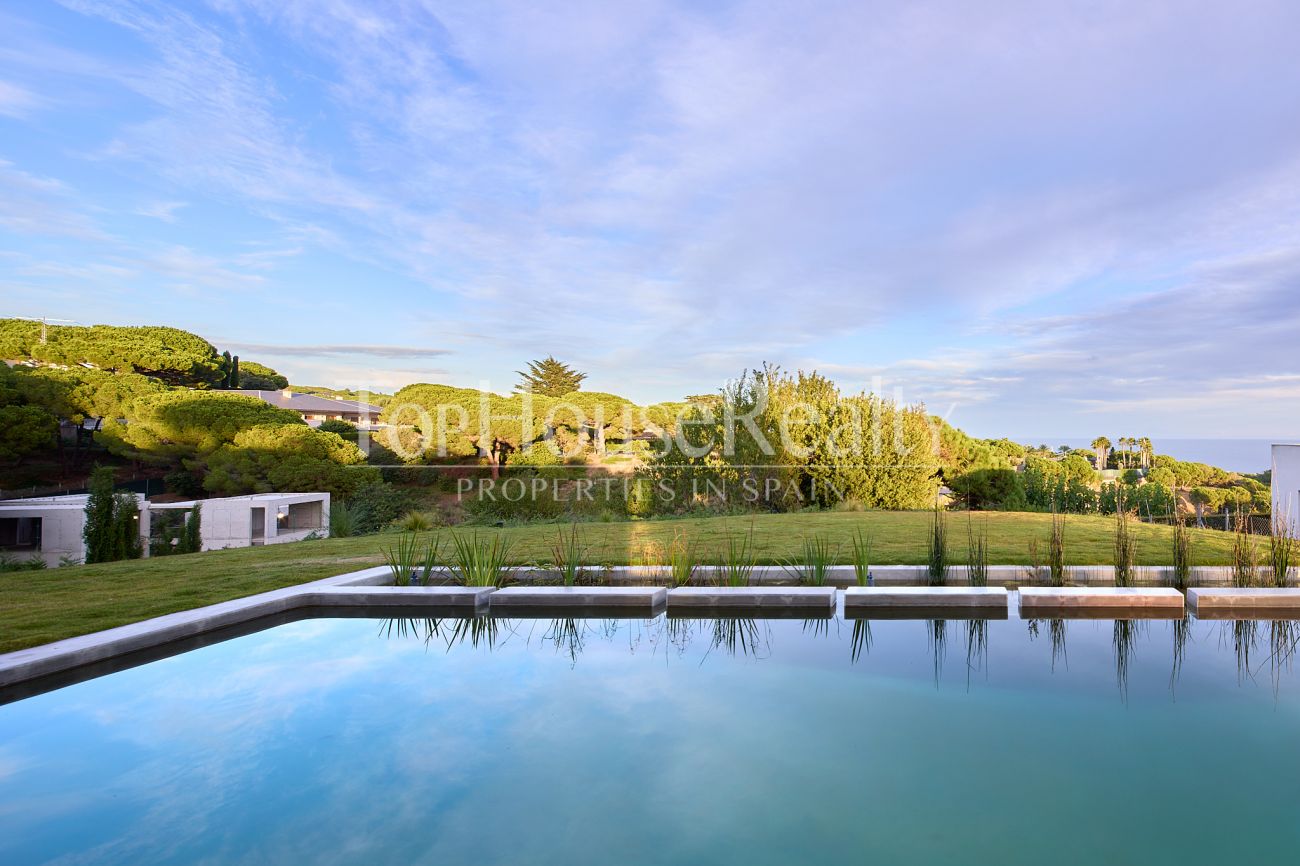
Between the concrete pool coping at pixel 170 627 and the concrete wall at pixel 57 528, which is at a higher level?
the concrete pool coping at pixel 170 627

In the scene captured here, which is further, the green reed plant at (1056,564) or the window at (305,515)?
the window at (305,515)

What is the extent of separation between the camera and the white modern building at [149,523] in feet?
49.9

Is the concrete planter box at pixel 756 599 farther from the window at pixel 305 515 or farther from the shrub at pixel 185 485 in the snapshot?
the shrub at pixel 185 485

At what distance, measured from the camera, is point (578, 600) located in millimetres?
5078

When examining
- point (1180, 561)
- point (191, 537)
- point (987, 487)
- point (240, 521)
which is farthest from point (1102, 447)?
point (191, 537)

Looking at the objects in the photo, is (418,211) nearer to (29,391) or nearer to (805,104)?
(805,104)

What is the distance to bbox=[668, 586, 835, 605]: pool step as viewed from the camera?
4926 mm

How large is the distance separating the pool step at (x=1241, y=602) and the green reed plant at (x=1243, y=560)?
0.42 m

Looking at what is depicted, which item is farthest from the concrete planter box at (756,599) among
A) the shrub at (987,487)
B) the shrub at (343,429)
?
the shrub at (343,429)

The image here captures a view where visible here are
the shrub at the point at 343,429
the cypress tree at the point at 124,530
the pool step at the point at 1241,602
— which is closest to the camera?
the pool step at the point at 1241,602

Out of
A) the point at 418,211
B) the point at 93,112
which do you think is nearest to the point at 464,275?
the point at 418,211

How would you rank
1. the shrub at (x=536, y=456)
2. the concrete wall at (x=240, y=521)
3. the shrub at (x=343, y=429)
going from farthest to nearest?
the shrub at (x=343, y=429), the shrub at (x=536, y=456), the concrete wall at (x=240, y=521)

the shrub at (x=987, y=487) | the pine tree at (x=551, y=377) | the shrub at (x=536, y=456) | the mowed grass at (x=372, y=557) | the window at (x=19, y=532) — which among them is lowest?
the window at (x=19, y=532)

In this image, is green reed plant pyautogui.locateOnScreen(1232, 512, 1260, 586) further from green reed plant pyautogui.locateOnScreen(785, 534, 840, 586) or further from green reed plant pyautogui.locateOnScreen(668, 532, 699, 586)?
green reed plant pyautogui.locateOnScreen(668, 532, 699, 586)
